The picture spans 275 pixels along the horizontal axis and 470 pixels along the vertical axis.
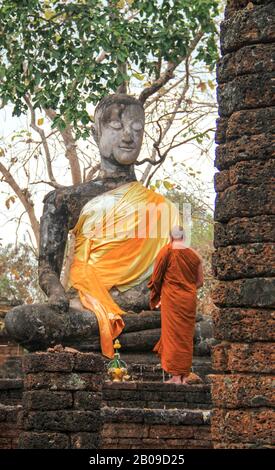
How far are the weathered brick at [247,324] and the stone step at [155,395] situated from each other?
15.0 ft

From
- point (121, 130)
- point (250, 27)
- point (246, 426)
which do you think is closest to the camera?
point (246, 426)

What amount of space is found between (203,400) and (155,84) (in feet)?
22.2

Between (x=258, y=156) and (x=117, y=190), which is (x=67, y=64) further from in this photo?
(x=258, y=156)

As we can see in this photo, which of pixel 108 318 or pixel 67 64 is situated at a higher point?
pixel 67 64

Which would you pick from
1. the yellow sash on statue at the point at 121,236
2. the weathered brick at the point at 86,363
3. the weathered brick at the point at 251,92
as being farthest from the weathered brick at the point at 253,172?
the yellow sash on statue at the point at 121,236

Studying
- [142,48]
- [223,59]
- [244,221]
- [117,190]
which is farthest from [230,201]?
[142,48]

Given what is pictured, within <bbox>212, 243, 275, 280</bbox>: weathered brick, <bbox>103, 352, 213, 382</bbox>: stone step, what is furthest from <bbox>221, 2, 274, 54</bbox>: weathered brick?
<bbox>103, 352, 213, 382</bbox>: stone step

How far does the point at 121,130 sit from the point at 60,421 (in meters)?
6.28

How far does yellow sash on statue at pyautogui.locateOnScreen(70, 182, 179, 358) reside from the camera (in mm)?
14234

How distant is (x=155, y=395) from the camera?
37.6 ft

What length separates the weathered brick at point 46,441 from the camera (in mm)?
8672

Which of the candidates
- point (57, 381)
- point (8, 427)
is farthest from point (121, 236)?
point (57, 381)

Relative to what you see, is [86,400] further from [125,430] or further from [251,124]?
[251,124]

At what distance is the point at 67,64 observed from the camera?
16.4 meters
